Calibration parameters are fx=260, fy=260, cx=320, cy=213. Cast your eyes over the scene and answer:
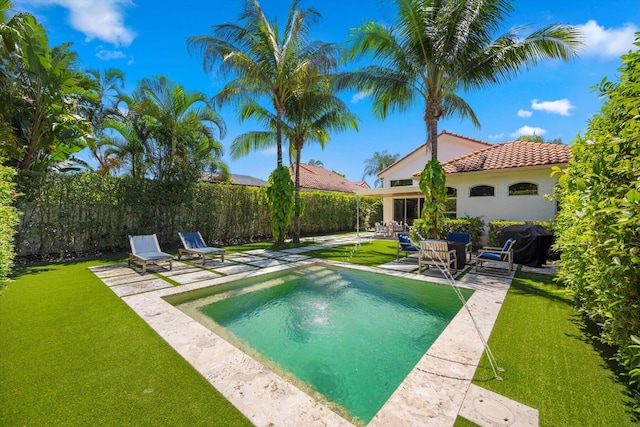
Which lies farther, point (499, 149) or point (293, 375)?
point (499, 149)

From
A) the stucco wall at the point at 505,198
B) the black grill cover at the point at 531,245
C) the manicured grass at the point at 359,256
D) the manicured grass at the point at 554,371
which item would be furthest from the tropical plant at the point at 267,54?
the manicured grass at the point at 554,371

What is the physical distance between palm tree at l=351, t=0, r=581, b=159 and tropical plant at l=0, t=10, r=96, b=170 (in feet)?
40.9

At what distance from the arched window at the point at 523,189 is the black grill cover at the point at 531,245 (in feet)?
13.7

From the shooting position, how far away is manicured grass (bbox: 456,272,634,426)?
9.21ft

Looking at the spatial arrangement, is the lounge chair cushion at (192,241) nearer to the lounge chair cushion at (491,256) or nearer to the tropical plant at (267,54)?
the tropical plant at (267,54)

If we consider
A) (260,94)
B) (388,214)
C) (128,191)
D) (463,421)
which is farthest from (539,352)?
(388,214)

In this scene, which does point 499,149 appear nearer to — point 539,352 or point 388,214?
point 388,214

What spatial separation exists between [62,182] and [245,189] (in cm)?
911

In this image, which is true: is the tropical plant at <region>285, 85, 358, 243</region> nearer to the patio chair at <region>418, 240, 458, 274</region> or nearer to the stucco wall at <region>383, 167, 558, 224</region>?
the stucco wall at <region>383, 167, 558, 224</region>

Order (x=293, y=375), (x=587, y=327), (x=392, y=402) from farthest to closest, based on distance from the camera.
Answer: (x=587, y=327) < (x=293, y=375) < (x=392, y=402)

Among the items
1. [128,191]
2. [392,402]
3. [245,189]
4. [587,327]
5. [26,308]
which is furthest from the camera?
[245,189]

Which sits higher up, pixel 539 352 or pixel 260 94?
pixel 260 94

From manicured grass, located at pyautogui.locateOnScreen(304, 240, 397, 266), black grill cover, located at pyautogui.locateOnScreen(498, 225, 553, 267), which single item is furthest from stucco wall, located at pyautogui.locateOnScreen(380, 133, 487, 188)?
black grill cover, located at pyautogui.locateOnScreen(498, 225, 553, 267)

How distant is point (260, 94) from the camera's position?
14.5 m
